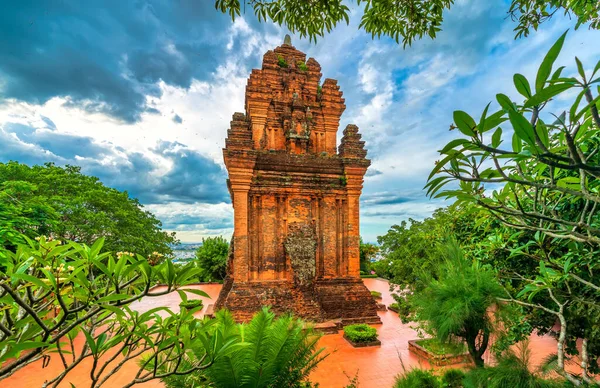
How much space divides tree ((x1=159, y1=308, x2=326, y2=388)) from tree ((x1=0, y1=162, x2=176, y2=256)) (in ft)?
33.9

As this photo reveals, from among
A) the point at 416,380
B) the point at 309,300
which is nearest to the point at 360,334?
the point at 309,300

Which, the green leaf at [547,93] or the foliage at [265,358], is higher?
the green leaf at [547,93]

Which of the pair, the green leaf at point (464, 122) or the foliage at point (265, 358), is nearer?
the green leaf at point (464, 122)

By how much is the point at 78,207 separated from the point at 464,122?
56.0 ft

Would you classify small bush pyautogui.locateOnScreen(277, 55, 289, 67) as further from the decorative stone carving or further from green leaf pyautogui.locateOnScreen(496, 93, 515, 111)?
green leaf pyautogui.locateOnScreen(496, 93, 515, 111)

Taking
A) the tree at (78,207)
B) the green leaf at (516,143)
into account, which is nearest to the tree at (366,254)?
the tree at (78,207)

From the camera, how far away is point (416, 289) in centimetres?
701

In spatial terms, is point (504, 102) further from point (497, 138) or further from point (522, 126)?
point (497, 138)

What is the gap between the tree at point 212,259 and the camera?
789 inches

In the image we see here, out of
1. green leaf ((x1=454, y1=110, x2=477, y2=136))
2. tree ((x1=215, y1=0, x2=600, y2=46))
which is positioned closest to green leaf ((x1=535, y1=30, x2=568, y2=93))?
green leaf ((x1=454, y1=110, x2=477, y2=136))

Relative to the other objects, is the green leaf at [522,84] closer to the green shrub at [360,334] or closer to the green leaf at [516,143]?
the green leaf at [516,143]

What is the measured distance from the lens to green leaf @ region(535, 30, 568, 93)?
3.44 feet

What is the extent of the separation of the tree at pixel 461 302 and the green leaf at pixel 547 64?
3869 mm

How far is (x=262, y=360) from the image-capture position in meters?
4.06
